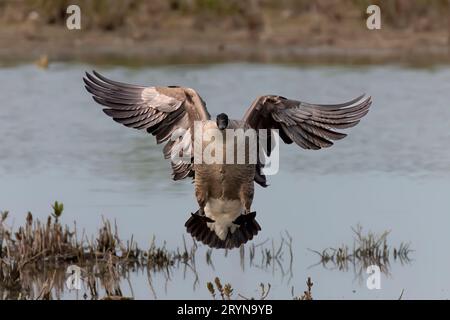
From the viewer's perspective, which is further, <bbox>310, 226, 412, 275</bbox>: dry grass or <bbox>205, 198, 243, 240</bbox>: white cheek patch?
<bbox>310, 226, 412, 275</bbox>: dry grass

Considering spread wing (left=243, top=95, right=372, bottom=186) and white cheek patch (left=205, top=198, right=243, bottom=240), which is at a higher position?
spread wing (left=243, top=95, right=372, bottom=186)

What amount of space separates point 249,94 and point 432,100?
3.08 metres

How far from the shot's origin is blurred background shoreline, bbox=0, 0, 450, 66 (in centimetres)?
2422

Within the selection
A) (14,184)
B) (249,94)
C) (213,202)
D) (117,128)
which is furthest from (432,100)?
(213,202)

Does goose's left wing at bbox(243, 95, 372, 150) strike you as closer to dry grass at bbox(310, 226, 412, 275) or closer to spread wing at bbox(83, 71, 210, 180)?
spread wing at bbox(83, 71, 210, 180)

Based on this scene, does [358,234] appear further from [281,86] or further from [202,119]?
[281,86]

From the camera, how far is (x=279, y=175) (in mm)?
14328

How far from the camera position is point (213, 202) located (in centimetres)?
939

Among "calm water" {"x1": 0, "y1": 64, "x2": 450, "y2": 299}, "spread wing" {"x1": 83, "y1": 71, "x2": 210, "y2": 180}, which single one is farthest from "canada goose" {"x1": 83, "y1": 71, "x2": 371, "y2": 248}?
"calm water" {"x1": 0, "y1": 64, "x2": 450, "y2": 299}

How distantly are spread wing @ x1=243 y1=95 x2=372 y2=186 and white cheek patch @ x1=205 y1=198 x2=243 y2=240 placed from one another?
62 cm

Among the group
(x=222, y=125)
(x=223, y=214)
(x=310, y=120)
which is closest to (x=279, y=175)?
(x=310, y=120)

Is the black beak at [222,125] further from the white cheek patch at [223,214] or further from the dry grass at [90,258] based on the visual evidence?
the dry grass at [90,258]

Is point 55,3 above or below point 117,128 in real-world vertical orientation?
above

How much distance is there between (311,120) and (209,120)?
88cm
